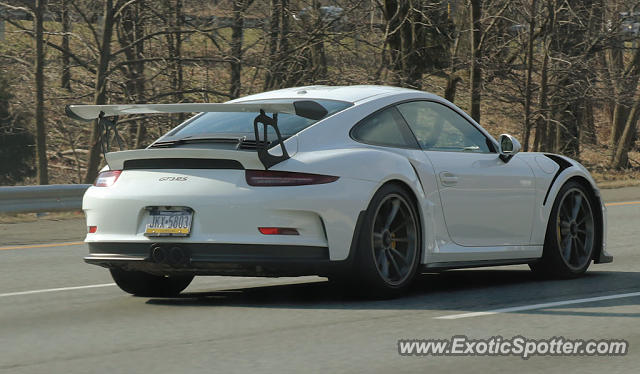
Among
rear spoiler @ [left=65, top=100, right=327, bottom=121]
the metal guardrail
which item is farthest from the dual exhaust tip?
the metal guardrail

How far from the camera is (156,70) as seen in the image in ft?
79.4

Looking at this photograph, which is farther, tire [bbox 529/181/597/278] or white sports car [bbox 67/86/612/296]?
tire [bbox 529/181/597/278]

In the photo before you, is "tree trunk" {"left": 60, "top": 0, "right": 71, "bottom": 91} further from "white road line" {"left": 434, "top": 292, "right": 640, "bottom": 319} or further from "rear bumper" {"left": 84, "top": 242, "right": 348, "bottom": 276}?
"white road line" {"left": 434, "top": 292, "right": 640, "bottom": 319}

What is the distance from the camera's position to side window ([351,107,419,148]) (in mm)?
7941

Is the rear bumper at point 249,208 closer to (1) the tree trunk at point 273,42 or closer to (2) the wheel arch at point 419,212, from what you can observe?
(2) the wheel arch at point 419,212

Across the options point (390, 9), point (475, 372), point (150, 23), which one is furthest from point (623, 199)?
point (475, 372)

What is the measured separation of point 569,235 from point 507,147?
1077mm

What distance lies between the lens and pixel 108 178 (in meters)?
7.82

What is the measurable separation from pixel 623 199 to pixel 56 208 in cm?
951

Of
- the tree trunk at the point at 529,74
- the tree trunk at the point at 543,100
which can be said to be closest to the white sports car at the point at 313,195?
the tree trunk at the point at 529,74

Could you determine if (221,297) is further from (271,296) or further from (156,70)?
(156,70)

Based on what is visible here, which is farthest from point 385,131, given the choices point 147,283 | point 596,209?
point 596,209

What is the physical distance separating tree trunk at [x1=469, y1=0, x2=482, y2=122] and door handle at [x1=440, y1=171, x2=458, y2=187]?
16.2 m

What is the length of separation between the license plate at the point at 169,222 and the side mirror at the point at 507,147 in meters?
2.82
